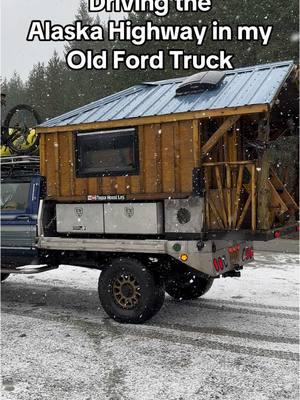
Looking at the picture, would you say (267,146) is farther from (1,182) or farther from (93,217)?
(1,182)

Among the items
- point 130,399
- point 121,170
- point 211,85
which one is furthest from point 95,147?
point 130,399

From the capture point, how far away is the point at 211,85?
6.25 m

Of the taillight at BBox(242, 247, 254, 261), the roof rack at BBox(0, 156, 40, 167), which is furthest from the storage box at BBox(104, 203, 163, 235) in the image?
the roof rack at BBox(0, 156, 40, 167)

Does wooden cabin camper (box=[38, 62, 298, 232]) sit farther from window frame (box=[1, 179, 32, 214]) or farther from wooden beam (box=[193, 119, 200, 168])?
window frame (box=[1, 179, 32, 214])

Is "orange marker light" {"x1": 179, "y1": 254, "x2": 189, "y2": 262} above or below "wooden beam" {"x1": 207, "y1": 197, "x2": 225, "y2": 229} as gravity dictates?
below

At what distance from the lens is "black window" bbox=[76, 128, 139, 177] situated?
20.5 ft

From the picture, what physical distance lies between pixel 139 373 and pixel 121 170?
9.28ft

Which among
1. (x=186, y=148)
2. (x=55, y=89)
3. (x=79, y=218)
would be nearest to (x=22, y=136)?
(x=79, y=218)

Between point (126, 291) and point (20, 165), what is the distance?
2.83m

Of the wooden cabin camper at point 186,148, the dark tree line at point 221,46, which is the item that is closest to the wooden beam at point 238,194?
the wooden cabin camper at point 186,148

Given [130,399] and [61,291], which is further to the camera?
[61,291]

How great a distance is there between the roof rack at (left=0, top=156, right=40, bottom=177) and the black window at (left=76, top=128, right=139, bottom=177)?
3.24 ft

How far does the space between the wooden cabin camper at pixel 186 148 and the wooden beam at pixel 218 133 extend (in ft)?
0.04

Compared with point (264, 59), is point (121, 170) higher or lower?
lower
